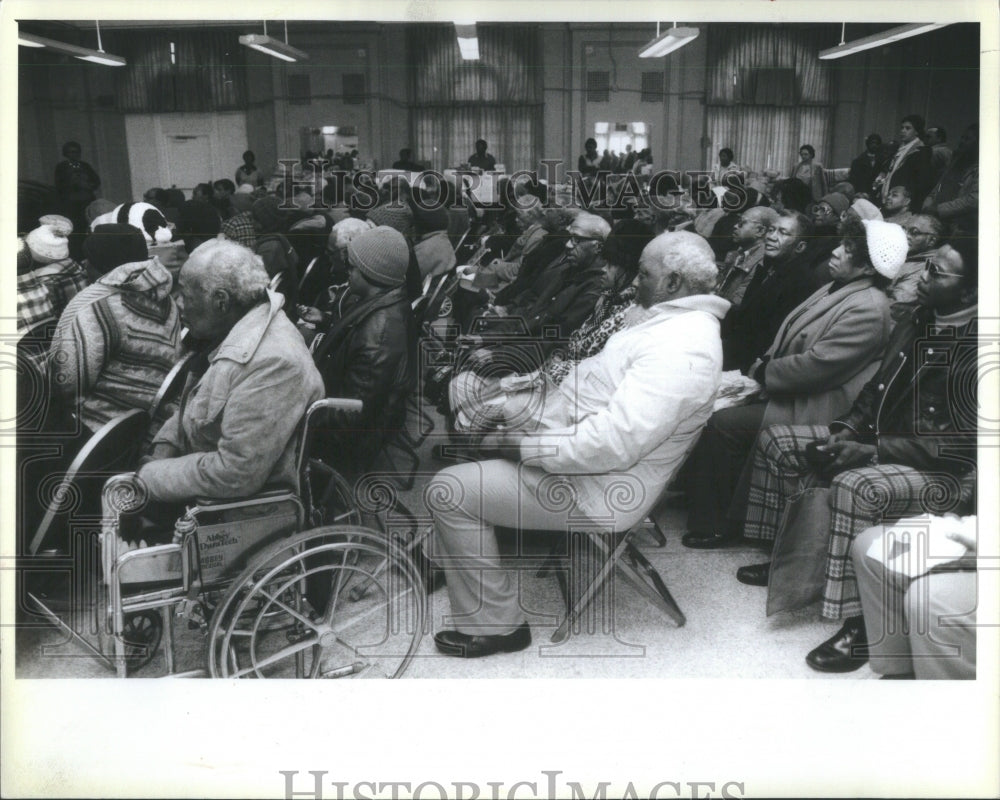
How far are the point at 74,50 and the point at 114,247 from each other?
0.63 meters

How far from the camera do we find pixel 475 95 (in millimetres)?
2752

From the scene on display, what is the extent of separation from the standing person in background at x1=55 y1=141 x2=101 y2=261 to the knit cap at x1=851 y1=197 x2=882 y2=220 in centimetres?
267

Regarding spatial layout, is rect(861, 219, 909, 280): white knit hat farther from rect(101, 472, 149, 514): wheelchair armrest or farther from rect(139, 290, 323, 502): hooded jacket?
rect(101, 472, 149, 514): wheelchair armrest

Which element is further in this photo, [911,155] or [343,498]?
[343,498]

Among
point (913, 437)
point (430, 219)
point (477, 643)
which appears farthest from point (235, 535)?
point (913, 437)

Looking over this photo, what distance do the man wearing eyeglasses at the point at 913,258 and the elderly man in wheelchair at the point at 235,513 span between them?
1.99 meters

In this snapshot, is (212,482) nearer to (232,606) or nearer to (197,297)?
(232,606)

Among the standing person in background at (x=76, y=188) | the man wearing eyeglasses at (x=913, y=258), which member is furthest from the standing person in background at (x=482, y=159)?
the standing person in background at (x=76, y=188)

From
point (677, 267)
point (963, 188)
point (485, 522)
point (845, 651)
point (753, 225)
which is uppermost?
point (963, 188)

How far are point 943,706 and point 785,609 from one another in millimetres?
557

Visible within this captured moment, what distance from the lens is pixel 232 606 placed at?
243 cm

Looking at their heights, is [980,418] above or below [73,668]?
above

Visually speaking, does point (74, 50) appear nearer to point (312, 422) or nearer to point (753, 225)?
point (312, 422)

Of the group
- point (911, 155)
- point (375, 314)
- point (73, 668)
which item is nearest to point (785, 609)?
point (911, 155)
